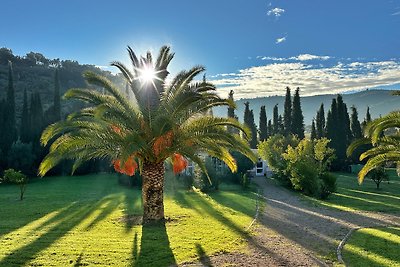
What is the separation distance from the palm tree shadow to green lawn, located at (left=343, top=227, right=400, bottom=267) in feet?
14.5

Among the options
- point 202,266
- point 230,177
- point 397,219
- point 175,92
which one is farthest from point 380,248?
point 230,177

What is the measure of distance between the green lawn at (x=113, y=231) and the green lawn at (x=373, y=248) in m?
2.95

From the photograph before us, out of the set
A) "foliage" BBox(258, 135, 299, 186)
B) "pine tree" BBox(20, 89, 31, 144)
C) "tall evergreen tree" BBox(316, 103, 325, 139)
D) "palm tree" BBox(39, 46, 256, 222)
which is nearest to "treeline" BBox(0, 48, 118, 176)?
"pine tree" BBox(20, 89, 31, 144)

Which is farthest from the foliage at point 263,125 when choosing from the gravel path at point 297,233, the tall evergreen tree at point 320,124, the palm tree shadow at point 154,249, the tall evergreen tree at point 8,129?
the palm tree shadow at point 154,249

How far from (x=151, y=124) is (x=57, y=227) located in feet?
15.9

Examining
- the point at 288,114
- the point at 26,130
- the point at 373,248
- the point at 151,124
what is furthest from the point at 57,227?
the point at 288,114

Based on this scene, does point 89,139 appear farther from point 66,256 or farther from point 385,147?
point 385,147

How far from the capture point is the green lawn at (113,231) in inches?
359

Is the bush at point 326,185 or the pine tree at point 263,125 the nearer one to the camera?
the bush at point 326,185

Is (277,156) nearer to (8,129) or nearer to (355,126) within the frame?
(8,129)

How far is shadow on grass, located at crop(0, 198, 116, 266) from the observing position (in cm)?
902

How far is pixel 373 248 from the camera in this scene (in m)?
10.4

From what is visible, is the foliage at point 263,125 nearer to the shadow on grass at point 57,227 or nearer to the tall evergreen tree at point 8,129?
the tall evergreen tree at point 8,129

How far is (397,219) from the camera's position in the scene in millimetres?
15781
